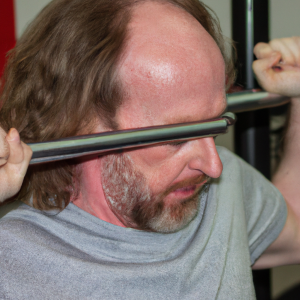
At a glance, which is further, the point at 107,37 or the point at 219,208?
the point at 219,208

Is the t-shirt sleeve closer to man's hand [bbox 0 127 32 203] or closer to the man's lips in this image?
the man's lips

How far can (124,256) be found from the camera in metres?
0.57

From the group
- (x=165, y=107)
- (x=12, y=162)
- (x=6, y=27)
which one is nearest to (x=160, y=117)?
(x=165, y=107)

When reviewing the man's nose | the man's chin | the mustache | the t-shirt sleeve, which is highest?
the man's nose

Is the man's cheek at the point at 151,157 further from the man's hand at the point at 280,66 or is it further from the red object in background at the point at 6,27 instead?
the red object in background at the point at 6,27

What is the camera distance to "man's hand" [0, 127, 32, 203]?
0.37 meters

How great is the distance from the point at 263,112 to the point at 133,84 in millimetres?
439

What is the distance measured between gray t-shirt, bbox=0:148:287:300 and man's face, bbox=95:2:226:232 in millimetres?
45

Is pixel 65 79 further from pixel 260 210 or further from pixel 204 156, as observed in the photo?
pixel 260 210

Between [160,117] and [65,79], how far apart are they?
0.17 m

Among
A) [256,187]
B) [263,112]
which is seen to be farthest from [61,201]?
[263,112]

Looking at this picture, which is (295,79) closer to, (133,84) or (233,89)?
(233,89)

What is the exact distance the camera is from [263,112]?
34.3 inches

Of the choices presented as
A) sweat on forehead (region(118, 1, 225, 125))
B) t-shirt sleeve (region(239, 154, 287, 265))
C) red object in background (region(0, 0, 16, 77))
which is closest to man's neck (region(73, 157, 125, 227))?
sweat on forehead (region(118, 1, 225, 125))
